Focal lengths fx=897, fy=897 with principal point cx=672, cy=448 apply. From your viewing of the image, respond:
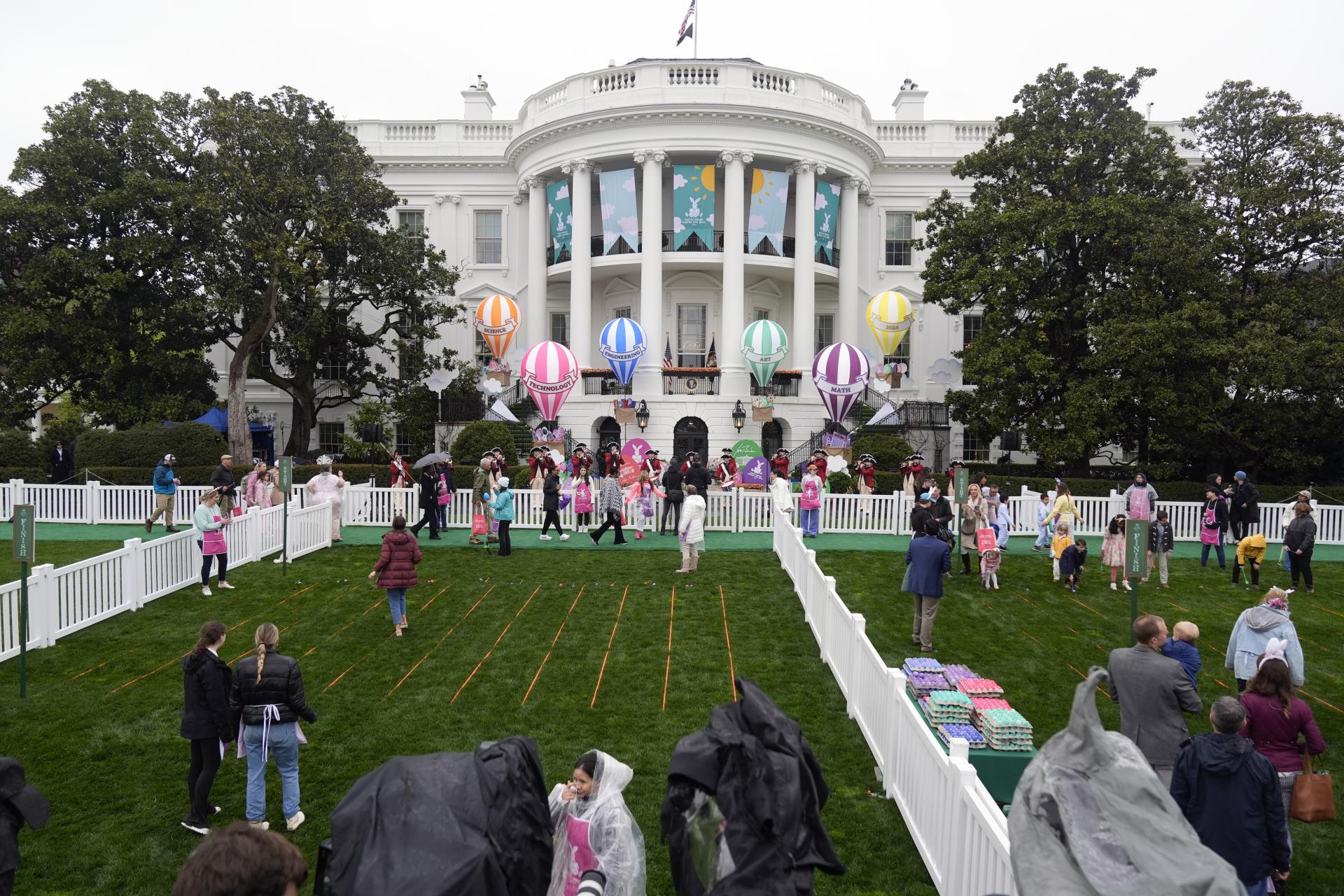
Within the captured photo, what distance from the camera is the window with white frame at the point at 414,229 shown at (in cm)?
3127

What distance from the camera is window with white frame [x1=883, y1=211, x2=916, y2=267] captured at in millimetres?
37062

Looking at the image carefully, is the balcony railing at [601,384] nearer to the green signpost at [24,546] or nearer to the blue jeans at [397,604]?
the blue jeans at [397,604]

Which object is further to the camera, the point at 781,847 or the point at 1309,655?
the point at 1309,655

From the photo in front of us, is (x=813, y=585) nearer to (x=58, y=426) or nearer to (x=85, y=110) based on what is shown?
(x=85, y=110)

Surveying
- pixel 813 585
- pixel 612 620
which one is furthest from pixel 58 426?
pixel 813 585

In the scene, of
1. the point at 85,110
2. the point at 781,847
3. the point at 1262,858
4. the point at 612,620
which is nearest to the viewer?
the point at 781,847

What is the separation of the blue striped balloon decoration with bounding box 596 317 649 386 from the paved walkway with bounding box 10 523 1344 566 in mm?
10277

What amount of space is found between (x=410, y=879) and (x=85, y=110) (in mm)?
30820

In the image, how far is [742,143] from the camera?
31828 mm

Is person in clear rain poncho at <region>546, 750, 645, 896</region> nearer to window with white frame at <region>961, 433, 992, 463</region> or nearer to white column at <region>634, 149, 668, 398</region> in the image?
white column at <region>634, 149, 668, 398</region>

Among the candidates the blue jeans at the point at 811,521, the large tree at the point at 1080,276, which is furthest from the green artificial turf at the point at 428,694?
the large tree at the point at 1080,276

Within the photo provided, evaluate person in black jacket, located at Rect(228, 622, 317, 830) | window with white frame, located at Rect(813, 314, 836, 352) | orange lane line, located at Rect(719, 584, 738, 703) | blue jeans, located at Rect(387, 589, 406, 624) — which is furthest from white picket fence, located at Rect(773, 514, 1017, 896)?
window with white frame, located at Rect(813, 314, 836, 352)

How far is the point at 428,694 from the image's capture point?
9078mm

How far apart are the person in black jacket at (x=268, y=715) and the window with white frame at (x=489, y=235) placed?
33.3 metres
